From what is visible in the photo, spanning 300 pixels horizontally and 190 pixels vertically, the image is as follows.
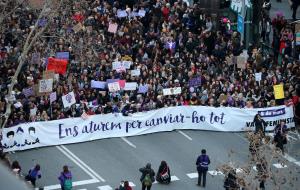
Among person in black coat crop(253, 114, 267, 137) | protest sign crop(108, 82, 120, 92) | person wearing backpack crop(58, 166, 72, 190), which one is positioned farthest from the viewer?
protest sign crop(108, 82, 120, 92)

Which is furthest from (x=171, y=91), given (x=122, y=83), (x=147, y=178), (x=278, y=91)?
(x=147, y=178)

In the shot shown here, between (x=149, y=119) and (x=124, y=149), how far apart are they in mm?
1717

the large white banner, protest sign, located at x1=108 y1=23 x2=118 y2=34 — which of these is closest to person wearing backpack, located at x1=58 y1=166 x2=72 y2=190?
the large white banner

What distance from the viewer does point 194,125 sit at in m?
26.6

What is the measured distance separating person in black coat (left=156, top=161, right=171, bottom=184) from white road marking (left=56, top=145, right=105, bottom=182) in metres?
1.61

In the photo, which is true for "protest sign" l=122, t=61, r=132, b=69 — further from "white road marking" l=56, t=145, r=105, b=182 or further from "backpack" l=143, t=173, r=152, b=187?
Answer: "backpack" l=143, t=173, r=152, b=187

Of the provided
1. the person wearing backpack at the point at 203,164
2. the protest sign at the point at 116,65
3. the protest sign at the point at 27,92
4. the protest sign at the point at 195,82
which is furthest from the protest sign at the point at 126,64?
the person wearing backpack at the point at 203,164

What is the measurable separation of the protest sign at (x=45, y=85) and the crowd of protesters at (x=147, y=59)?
330mm

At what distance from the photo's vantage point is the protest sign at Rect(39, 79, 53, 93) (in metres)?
24.2

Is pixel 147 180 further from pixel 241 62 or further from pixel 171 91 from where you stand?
pixel 241 62

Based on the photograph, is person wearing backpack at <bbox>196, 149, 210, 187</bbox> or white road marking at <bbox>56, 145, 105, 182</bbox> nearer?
person wearing backpack at <bbox>196, 149, 210, 187</bbox>

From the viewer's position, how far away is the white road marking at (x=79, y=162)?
22.0 m

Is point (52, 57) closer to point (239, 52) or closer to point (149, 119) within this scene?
point (149, 119)

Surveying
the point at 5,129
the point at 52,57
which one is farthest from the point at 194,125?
the point at 5,129
